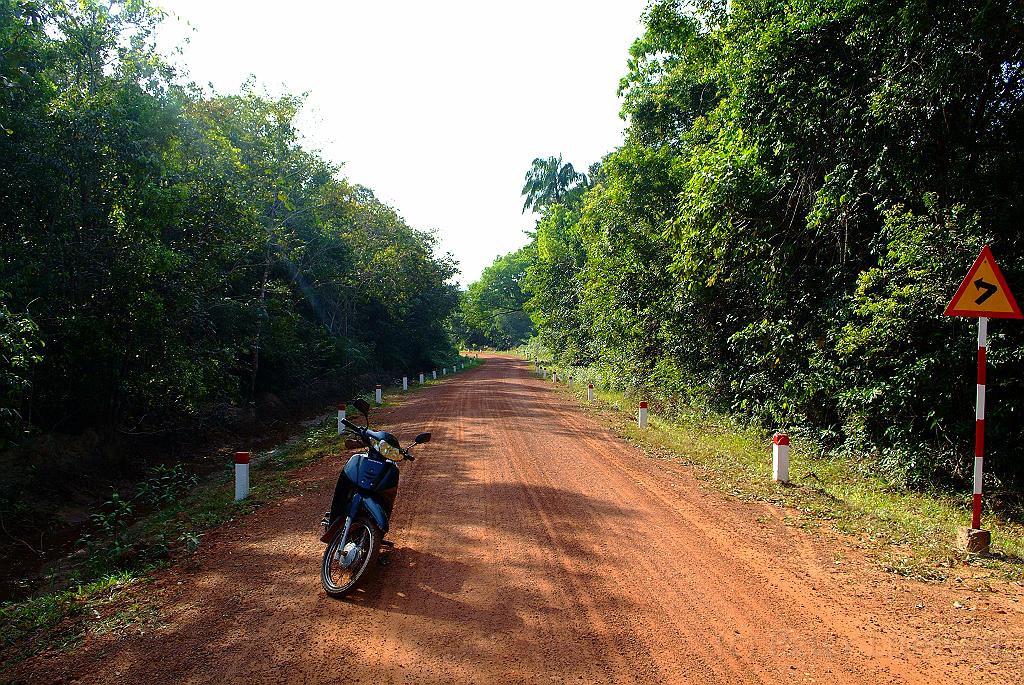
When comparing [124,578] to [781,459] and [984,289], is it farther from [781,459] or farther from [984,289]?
[984,289]

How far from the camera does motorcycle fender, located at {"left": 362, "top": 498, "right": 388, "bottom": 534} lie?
199 inches

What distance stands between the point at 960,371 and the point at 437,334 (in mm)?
39695

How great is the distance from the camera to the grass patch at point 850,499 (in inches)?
229

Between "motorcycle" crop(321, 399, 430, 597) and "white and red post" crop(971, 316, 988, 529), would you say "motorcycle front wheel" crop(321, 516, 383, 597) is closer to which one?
"motorcycle" crop(321, 399, 430, 597)

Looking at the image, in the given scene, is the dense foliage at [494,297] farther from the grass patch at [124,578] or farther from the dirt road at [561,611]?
the dirt road at [561,611]

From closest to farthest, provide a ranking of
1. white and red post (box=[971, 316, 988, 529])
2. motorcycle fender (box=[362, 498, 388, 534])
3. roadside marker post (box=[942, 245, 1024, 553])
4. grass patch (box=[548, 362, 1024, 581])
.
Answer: motorcycle fender (box=[362, 498, 388, 534]) < grass patch (box=[548, 362, 1024, 581]) < roadside marker post (box=[942, 245, 1024, 553]) < white and red post (box=[971, 316, 988, 529])

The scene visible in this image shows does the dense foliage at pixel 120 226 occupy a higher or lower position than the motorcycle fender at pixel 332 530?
higher

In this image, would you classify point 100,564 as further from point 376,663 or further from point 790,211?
point 790,211

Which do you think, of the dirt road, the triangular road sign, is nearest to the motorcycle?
the dirt road

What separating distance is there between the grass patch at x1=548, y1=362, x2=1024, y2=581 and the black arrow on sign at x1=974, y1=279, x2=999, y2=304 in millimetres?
2561

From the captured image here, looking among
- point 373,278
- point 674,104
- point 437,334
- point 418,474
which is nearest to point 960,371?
point 418,474

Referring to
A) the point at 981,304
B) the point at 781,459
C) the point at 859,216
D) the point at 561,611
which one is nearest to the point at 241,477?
the point at 561,611

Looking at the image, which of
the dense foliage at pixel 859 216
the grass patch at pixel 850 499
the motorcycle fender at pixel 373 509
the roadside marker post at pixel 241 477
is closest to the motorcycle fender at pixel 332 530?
the motorcycle fender at pixel 373 509

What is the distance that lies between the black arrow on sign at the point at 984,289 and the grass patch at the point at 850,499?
256 cm
